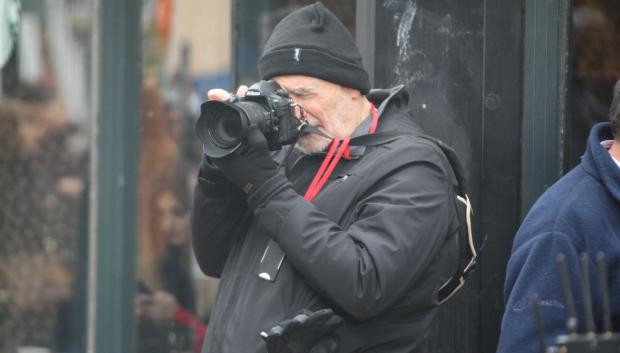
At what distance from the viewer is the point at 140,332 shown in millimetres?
5863

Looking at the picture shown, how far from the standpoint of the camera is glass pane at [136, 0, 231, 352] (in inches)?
235

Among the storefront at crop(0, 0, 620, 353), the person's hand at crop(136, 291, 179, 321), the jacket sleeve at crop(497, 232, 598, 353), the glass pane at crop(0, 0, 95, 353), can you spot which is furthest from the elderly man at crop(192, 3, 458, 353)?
the glass pane at crop(0, 0, 95, 353)

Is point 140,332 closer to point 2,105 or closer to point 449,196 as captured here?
point 2,105

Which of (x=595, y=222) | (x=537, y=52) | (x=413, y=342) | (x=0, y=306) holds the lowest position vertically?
(x=0, y=306)

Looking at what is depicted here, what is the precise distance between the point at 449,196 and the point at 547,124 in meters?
0.95

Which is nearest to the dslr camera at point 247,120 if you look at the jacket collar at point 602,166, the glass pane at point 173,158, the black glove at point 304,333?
the black glove at point 304,333

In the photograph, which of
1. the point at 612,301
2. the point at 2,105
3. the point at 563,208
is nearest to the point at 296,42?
the point at 563,208

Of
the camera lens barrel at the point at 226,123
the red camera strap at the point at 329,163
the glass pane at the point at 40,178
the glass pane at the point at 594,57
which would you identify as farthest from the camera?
the glass pane at the point at 40,178

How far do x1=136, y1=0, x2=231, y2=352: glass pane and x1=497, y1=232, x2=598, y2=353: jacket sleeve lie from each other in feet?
8.84

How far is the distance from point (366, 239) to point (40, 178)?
10.8ft

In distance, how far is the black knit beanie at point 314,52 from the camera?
3.51m

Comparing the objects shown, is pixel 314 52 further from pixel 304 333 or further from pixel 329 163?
pixel 304 333

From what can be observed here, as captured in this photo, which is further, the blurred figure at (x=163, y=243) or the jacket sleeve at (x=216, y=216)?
the blurred figure at (x=163, y=243)

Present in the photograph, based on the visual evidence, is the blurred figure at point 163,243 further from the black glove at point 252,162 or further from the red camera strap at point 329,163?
the black glove at point 252,162
